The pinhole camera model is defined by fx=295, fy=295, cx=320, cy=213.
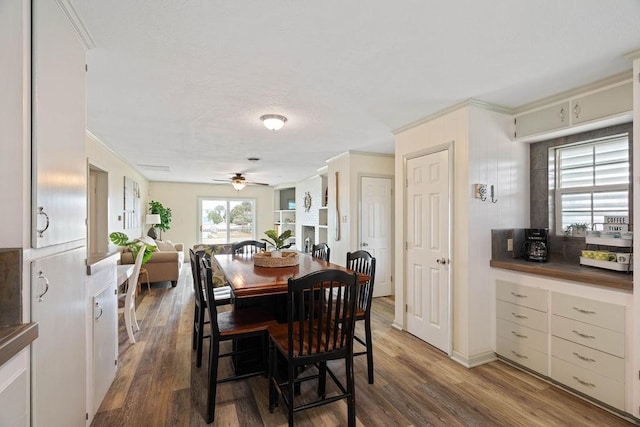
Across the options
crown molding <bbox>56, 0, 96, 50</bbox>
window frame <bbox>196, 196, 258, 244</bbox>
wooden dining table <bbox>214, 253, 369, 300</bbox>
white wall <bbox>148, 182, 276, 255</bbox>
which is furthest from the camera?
window frame <bbox>196, 196, 258, 244</bbox>

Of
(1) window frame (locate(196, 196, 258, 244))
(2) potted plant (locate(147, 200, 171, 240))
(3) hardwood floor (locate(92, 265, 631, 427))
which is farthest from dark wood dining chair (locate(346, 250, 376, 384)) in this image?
(1) window frame (locate(196, 196, 258, 244))

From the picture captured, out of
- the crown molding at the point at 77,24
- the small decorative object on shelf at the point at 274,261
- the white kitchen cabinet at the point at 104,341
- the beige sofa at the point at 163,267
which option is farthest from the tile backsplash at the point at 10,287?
the beige sofa at the point at 163,267

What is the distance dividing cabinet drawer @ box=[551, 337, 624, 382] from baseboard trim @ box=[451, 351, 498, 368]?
539mm

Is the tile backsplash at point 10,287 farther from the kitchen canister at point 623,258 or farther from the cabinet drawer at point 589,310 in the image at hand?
the kitchen canister at point 623,258

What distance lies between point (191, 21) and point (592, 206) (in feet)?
11.6

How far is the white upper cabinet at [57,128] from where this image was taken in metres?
1.26

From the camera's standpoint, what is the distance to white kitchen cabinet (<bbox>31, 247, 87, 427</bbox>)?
1235 millimetres

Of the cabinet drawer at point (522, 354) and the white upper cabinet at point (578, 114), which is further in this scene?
the cabinet drawer at point (522, 354)

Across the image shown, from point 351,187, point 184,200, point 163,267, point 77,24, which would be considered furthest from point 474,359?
point 184,200

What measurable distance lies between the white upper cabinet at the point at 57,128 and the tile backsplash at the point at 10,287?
100 mm

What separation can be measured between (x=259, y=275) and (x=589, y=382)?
2607mm

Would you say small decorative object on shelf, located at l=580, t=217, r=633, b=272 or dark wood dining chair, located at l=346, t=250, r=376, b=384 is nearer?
small decorative object on shelf, located at l=580, t=217, r=633, b=272

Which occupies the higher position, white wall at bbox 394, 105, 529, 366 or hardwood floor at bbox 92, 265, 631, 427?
white wall at bbox 394, 105, 529, 366

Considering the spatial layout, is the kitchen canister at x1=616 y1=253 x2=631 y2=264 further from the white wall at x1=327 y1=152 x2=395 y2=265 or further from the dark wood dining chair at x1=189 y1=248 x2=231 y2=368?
the dark wood dining chair at x1=189 y1=248 x2=231 y2=368
